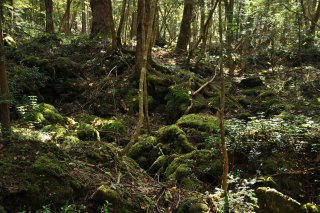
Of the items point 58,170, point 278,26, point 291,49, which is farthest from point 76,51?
point 291,49

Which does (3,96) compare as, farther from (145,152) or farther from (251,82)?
(251,82)

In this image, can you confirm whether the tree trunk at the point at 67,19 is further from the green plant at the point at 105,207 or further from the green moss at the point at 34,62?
the green plant at the point at 105,207

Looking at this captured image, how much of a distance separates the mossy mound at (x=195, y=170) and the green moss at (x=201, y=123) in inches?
57.0

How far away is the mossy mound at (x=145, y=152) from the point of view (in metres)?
7.38

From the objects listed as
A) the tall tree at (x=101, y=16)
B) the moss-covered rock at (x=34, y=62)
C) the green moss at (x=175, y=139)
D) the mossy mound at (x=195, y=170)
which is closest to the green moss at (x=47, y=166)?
the mossy mound at (x=195, y=170)

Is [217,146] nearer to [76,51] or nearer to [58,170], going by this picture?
[58,170]

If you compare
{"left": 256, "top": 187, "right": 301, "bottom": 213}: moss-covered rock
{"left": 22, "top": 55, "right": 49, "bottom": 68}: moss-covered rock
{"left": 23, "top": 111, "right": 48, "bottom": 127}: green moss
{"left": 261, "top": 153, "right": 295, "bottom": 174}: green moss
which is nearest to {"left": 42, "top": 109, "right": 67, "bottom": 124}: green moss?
{"left": 23, "top": 111, "right": 48, "bottom": 127}: green moss

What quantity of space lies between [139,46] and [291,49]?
9399mm

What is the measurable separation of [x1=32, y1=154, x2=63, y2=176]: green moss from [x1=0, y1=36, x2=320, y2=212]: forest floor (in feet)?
0.07

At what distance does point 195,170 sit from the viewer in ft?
21.2

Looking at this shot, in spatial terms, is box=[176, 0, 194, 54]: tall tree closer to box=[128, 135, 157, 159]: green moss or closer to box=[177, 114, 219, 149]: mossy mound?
box=[177, 114, 219, 149]: mossy mound

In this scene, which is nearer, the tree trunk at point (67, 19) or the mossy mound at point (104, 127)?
the mossy mound at point (104, 127)

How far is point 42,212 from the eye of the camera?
4004mm

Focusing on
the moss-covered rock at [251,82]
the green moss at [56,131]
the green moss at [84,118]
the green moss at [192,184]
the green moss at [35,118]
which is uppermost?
the moss-covered rock at [251,82]
